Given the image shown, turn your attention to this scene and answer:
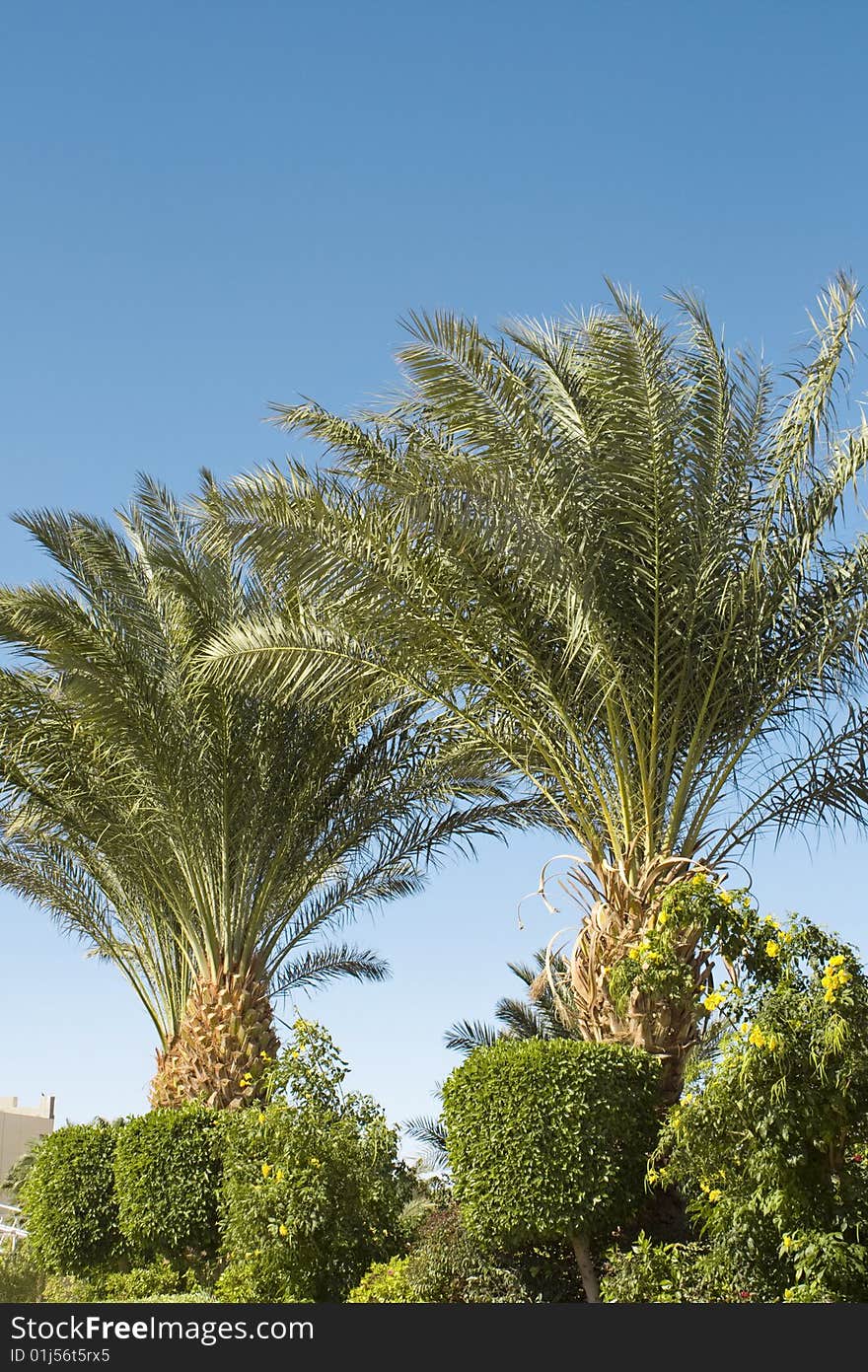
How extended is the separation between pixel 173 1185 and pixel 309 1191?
8.53 ft

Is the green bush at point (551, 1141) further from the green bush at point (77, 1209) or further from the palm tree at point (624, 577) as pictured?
the green bush at point (77, 1209)

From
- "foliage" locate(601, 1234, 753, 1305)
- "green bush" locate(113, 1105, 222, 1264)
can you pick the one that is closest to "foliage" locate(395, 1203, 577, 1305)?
"foliage" locate(601, 1234, 753, 1305)

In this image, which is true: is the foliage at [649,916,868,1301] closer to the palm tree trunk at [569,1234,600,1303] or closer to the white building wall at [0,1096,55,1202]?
the palm tree trunk at [569,1234,600,1303]

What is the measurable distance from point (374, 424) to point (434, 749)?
3972 millimetres

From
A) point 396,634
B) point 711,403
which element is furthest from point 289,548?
point 711,403

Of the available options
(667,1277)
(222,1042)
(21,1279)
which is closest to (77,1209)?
(21,1279)

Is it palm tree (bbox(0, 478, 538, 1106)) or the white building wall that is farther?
the white building wall

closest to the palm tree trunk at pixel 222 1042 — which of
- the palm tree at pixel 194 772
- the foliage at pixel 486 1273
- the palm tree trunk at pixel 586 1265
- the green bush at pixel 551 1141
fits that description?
the palm tree at pixel 194 772

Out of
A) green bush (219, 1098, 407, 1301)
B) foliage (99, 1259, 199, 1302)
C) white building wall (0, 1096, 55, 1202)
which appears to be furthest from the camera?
white building wall (0, 1096, 55, 1202)

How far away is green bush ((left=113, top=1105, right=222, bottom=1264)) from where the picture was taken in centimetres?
1195

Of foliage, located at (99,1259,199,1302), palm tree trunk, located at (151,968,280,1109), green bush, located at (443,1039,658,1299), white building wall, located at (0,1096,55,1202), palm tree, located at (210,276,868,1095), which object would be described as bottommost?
foliage, located at (99,1259,199,1302)

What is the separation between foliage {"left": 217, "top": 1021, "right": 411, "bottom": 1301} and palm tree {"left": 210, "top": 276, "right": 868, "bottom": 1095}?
2346 mm

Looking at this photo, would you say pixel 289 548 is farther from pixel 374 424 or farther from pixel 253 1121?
pixel 253 1121

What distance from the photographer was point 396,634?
402 inches
